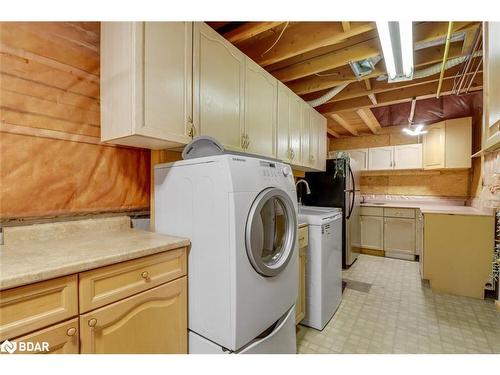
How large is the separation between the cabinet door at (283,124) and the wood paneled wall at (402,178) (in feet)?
9.76

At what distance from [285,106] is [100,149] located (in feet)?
5.64

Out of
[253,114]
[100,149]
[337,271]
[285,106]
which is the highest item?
[285,106]

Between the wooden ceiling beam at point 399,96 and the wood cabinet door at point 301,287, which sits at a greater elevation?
the wooden ceiling beam at point 399,96

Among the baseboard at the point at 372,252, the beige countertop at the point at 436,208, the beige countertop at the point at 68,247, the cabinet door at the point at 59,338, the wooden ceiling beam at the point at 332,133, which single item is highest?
the wooden ceiling beam at the point at 332,133

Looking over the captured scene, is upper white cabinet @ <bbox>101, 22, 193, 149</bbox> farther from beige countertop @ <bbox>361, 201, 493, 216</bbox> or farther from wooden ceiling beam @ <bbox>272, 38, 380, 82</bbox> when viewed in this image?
beige countertop @ <bbox>361, 201, 493, 216</bbox>

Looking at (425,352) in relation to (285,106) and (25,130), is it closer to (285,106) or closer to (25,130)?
(285,106)

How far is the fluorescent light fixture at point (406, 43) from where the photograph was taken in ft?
4.43

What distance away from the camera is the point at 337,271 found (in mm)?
2268

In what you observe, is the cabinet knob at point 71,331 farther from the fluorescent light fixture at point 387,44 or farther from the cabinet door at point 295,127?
the cabinet door at point 295,127

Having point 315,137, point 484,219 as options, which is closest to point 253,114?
point 315,137

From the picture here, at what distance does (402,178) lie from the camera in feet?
14.6

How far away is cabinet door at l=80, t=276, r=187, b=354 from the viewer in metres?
0.90

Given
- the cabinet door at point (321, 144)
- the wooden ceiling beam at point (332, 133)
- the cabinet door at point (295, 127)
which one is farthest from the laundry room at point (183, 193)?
the wooden ceiling beam at point (332, 133)

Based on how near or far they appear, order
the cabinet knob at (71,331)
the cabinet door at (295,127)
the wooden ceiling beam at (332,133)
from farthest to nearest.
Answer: the wooden ceiling beam at (332,133), the cabinet door at (295,127), the cabinet knob at (71,331)
